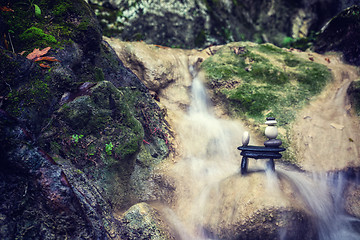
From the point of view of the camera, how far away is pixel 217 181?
519 cm

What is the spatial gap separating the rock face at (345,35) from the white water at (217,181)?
563 centimetres

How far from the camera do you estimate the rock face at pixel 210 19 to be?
8.80 m

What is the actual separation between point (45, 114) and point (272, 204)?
13.3 ft

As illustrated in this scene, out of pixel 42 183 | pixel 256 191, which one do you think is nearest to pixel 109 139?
pixel 42 183

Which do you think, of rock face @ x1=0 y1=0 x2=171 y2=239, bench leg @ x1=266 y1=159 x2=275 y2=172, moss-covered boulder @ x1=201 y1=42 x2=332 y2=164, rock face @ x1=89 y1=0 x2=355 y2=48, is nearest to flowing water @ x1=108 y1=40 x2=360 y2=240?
bench leg @ x1=266 y1=159 x2=275 y2=172

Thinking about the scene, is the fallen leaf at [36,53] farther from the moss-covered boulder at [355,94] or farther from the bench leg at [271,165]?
the moss-covered boulder at [355,94]

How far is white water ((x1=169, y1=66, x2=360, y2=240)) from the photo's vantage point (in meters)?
4.34

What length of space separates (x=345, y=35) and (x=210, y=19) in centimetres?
535

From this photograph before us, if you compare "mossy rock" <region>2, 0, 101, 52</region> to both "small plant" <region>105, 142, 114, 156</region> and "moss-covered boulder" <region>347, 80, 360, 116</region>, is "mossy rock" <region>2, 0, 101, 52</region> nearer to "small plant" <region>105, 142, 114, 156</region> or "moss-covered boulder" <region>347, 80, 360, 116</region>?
"small plant" <region>105, 142, 114, 156</region>

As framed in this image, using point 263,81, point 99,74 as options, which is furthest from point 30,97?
point 263,81

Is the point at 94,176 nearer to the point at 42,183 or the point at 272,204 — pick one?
the point at 42,183

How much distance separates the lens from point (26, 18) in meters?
4.63

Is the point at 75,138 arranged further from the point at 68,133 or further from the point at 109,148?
the point at 109,148

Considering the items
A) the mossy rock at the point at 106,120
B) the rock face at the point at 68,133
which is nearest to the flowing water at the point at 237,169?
the rock face at the point at 68,133
